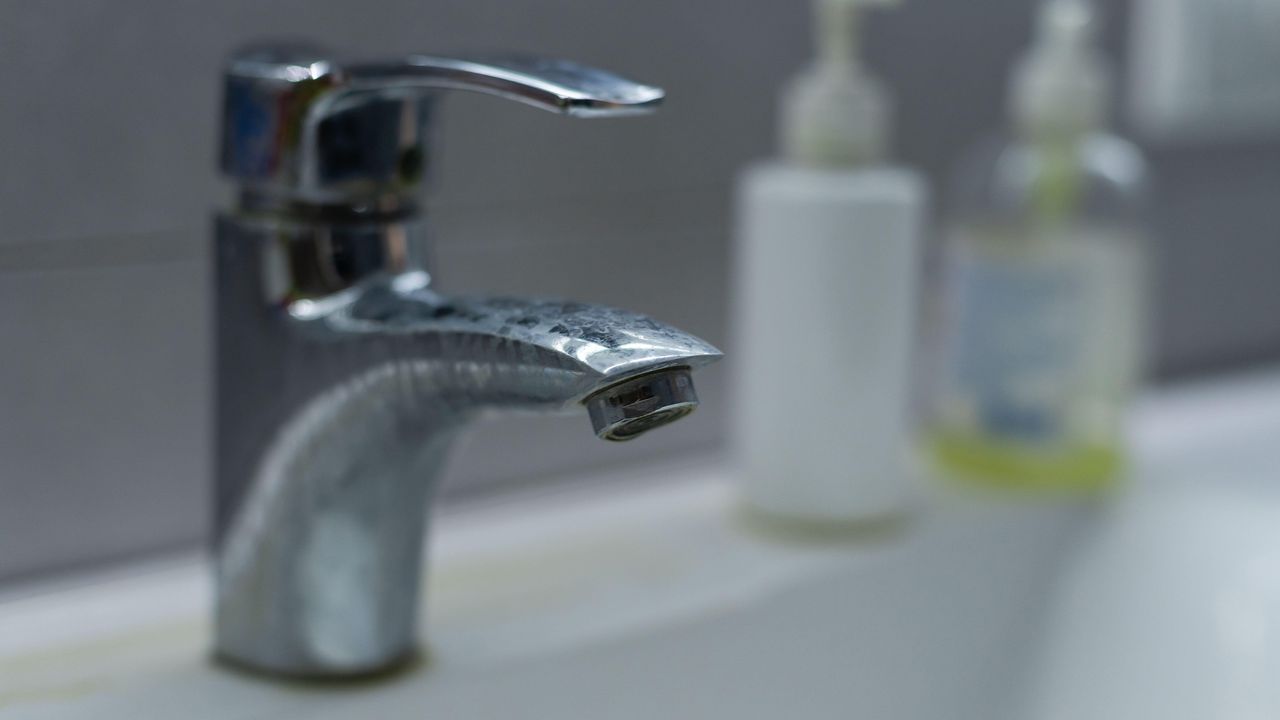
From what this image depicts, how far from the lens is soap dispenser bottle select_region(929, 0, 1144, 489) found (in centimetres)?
48

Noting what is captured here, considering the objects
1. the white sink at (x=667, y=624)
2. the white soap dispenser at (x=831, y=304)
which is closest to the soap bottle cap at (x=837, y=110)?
the white soap dispenser at (x=831, y=304)

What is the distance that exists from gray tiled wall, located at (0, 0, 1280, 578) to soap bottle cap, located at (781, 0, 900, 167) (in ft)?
0.19

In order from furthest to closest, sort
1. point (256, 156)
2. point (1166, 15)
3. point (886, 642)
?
point (1166, 15) → point (886, 642) → point (256, 156)

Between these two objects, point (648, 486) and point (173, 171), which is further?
point (648, 486)

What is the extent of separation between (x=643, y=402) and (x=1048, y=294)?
0.27m

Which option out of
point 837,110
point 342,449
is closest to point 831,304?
point 837,110

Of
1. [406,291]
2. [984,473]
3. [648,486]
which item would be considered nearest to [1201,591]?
[984,473]

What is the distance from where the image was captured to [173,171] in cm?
38

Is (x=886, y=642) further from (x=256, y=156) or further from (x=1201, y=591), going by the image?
(x=256, y=156)

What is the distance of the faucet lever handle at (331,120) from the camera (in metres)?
0.29

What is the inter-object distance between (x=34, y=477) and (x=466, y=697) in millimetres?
125

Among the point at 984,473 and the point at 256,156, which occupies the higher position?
the point at 256,156

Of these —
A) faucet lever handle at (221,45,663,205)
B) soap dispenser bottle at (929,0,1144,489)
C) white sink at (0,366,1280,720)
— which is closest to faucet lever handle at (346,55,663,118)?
faucet lever handle at (221,45,663,205)

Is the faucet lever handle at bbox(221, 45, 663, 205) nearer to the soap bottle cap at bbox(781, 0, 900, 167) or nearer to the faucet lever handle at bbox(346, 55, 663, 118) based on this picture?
the faucet lever handle at bbox(346, 55, 663, 118)
